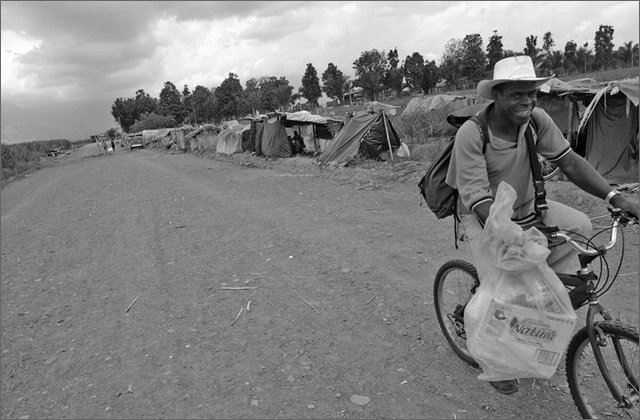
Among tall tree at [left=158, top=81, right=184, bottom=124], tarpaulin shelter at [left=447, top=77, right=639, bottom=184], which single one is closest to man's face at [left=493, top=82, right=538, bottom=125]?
tarpaulin shelter at [left=447, top=77, right=639, bottom=184]

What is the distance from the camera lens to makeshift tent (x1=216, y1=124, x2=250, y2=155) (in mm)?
23141

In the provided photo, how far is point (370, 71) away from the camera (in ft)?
243

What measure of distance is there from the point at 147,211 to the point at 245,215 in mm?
2686

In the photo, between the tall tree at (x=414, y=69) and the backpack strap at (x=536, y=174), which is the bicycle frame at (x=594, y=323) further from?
the tall tree at (x=414, y=69)

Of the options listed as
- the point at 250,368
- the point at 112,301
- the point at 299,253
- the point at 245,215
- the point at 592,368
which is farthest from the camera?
the point at 245,215

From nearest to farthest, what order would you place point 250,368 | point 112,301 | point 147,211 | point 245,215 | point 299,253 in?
point 250,368 < point 112,301 < point 299,253 < point 245,215 < point 147,211

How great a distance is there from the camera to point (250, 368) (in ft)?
10.3

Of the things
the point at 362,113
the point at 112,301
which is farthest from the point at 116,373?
the point at 362,113

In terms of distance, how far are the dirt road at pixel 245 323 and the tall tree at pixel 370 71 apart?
226 feet

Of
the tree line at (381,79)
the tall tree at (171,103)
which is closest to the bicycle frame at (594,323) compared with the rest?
the tree line at (381,79)

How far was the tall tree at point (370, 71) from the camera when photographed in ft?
239

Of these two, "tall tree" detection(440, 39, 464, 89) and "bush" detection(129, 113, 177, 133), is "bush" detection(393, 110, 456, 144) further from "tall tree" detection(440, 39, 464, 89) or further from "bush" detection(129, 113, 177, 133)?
"bush" detection(129, 113, 177, 133)

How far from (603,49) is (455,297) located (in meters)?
85.7

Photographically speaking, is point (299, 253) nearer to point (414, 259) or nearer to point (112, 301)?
point (414, 259)
